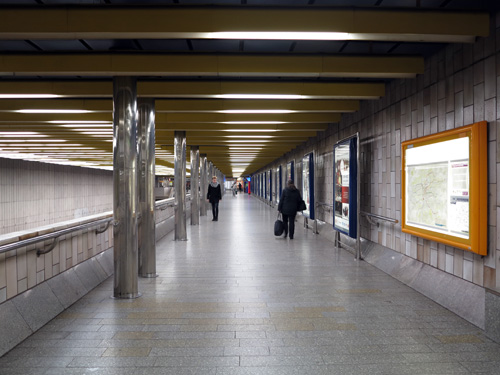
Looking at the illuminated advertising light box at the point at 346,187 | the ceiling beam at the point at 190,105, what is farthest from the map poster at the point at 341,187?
the ceiling beam at the point at 190,105

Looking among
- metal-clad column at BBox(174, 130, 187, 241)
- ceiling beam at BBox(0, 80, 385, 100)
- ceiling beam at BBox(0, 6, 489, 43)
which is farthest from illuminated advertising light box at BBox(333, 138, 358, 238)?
metal-clad column at BBox(174, 130, 187, 241)

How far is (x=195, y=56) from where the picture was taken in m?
5.57

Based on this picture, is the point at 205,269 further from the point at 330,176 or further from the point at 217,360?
the point at 330,176

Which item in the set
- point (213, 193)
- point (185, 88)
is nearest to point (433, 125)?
point (185, 88)

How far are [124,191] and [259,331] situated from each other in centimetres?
254

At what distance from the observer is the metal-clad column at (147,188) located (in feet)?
21.6

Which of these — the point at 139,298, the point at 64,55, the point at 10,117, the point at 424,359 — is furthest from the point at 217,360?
the point at 10,117

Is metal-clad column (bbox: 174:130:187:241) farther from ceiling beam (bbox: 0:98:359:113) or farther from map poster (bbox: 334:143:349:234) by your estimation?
map poster (bbox: 334:143:349:234)

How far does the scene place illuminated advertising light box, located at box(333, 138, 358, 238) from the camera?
806cm

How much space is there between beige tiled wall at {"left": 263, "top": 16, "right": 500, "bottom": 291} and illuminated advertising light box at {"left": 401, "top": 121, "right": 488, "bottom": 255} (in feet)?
0.34

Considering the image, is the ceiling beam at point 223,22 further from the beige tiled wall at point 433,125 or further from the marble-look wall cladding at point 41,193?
the marble-look wall cladding at point 41,193

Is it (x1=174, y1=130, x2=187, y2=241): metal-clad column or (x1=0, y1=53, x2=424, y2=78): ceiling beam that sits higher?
(x1=0, y1=53, x2=424, y2=78): ceiling beam

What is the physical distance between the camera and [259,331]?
161 inches

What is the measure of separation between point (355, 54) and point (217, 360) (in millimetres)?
4306
